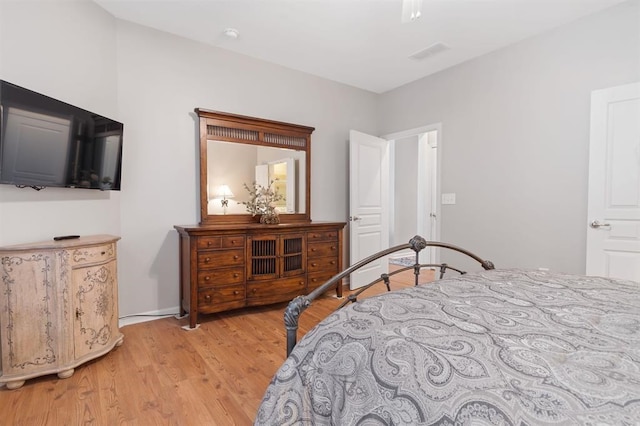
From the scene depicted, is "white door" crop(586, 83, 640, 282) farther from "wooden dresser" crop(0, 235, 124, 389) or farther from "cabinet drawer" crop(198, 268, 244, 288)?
"wooden dresser" crop(0, 235, 124, 389)

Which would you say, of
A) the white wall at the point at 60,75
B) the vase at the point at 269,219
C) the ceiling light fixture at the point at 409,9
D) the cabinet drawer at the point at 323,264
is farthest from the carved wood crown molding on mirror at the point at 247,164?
the ceiling light fixture at the point at 409,9

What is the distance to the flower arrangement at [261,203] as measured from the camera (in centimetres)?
338

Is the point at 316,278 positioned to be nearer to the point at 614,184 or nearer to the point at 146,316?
the point at 146,316

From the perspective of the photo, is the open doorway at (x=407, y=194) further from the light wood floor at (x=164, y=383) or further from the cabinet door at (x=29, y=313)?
the cabinet door at (x=29, y=313)

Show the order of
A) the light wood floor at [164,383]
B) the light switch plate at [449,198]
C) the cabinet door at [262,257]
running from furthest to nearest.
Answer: the light switch plate at [449,198] → the cabinet door at [262,257] → the light wood floor at [164,383]

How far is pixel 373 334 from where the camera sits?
36.1 inches

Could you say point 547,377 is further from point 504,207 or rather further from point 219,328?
point 504,207

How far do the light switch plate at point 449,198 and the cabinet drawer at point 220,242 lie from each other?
Result: 7.98ft

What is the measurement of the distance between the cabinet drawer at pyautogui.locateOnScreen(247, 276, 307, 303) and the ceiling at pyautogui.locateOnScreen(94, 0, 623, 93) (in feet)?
7.93

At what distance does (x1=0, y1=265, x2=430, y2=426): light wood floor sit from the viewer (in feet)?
5.25

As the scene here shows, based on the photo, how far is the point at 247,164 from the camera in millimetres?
3424

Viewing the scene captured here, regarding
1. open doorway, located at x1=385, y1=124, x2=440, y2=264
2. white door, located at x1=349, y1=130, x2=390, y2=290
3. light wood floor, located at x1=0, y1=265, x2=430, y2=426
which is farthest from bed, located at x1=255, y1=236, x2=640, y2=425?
open doorway, located at x1=385, y1=124, x2=440, y2=264

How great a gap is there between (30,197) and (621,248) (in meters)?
4.35

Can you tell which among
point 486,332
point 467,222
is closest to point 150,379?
point 486,332
